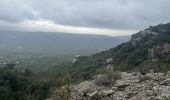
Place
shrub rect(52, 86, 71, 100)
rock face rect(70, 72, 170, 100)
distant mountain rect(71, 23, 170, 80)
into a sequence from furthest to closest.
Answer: distant mountain rect(71, 23, 170, 80), shrub rect(52, 86, 71, 100), rock face rect(70, 72, 170, 100)

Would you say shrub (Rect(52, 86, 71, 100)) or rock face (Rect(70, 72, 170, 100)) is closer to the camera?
rock face (Rect(70, 72, 170, 100))

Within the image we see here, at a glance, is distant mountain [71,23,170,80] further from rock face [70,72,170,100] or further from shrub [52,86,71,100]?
shrub [52,86,71,100]

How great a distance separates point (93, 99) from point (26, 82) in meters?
43.2

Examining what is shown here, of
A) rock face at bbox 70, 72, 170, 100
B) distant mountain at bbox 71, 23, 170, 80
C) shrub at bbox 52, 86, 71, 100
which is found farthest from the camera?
distant mountain at bbox 71, 23, 170, 80

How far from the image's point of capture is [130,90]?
19.2 meters

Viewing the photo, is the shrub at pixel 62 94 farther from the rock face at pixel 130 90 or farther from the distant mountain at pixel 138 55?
the distant mountain at pixel 138 55

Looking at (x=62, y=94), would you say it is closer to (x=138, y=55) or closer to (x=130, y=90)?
(x=130, y=90)

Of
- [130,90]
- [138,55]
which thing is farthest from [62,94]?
[138,55]

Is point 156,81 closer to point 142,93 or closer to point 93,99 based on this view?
point 142,93

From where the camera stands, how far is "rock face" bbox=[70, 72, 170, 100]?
59.2 ft

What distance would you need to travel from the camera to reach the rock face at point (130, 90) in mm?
18031

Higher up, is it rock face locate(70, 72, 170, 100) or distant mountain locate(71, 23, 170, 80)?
rock face locate(70, 72, 170, 100)

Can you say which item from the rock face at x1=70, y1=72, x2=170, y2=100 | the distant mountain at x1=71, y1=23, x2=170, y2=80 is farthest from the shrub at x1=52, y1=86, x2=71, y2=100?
the distant mountain at x1=71, y1=23, x2=170, y2=80

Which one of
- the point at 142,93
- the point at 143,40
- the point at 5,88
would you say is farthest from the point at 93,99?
the point at 143,40
